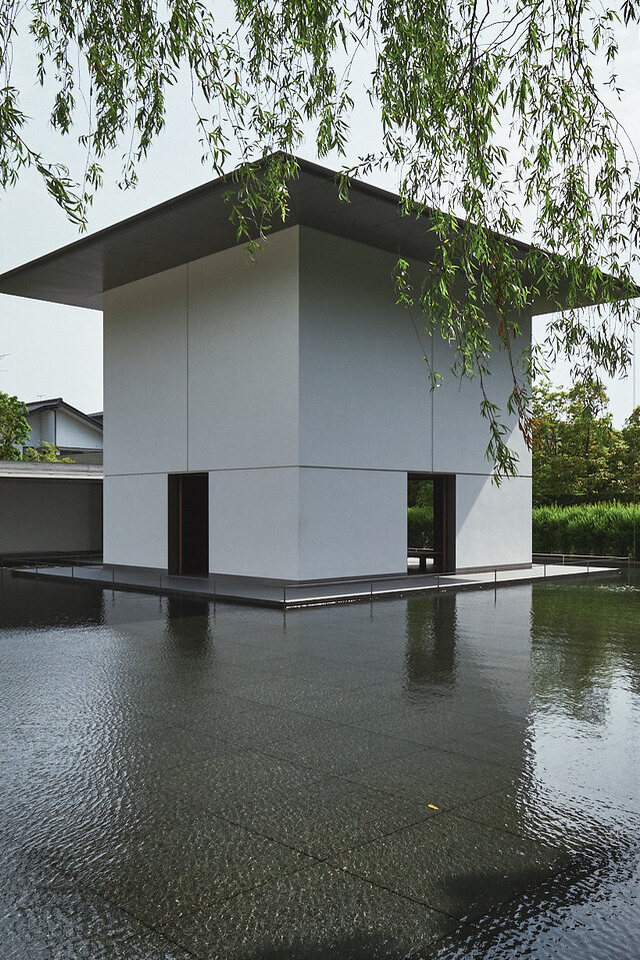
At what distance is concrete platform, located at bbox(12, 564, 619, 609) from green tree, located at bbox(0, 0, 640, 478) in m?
8.65

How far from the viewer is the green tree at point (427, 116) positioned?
4.68 meters

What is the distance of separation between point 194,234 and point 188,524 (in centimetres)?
644

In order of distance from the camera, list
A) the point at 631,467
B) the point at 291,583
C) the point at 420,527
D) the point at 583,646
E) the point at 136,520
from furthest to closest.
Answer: the point at 631,467
the point at 420,527
the point at 136,520
the point at 291,583
the point at 583,646

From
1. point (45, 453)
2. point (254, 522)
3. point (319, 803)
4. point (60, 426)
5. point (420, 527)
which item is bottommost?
point (319, 803)

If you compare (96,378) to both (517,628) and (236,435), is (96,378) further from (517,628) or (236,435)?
(517,628)

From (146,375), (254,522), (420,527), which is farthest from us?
(420,527)

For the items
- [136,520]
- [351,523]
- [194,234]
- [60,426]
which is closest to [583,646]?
[351,523]

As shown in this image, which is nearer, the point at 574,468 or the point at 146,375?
the point at 146,375

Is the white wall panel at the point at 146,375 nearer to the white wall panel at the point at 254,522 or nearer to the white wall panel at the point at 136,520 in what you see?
the white wall panel at the point at 136,520

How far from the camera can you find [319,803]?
4508 mm

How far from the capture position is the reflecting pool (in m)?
3.17

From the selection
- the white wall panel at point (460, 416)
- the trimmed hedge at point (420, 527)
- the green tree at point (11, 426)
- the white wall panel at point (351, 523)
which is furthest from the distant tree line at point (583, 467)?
the green tree at point (11, 426)

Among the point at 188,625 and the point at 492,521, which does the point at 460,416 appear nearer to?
the point at 492,521

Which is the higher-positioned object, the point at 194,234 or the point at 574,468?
the point at 194,234
